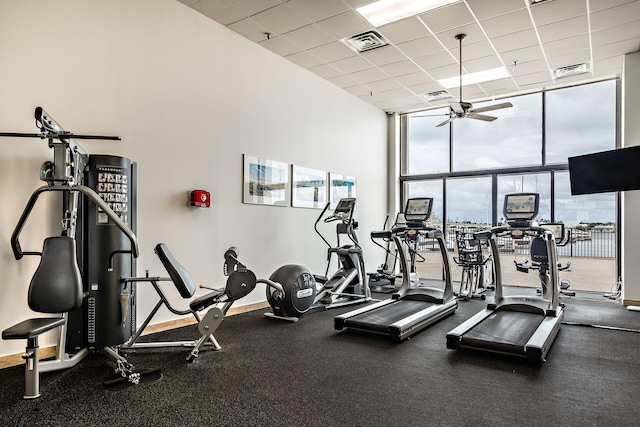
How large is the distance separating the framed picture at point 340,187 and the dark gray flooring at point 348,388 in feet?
12.1

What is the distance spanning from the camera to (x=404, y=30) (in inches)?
212

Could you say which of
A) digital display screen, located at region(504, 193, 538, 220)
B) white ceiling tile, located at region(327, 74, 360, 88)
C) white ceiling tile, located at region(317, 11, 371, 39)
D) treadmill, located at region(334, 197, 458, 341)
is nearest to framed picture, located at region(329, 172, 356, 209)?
treadmill, located at region(334, 197, 458, 341)

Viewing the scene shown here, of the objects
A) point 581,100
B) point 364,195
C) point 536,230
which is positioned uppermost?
point 581,100

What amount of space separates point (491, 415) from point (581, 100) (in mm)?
7043

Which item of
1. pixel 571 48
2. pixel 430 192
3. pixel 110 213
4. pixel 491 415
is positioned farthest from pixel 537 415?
pixel 430 192

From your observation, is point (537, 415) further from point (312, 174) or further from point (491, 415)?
point (312, 174)

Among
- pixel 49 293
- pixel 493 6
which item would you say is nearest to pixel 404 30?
pixel 493 6

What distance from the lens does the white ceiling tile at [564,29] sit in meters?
5.09

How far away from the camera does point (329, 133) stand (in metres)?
7.37

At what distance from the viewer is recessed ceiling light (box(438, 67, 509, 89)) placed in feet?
22.4

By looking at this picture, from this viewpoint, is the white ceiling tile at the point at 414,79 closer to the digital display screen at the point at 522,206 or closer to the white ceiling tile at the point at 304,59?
the white ceiling tile at the point at 304,59

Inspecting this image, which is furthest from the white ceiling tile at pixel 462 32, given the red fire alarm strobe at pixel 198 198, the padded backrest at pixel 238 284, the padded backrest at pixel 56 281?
the padded backrest at pixel 56 281

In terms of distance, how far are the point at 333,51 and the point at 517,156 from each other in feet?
14.5

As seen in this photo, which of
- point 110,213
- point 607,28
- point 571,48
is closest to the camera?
point 110,213
